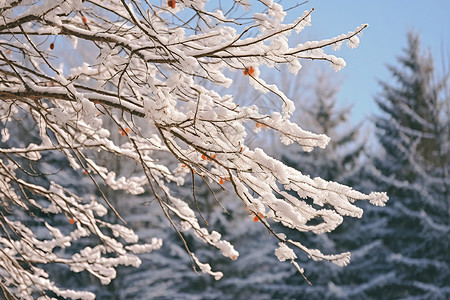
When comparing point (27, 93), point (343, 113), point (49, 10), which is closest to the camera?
point (49, 10)

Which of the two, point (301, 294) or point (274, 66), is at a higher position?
point (301, 294)

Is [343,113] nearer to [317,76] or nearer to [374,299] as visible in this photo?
[317,76]

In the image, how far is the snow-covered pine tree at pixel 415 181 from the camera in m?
12.7

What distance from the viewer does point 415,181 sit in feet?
44.2

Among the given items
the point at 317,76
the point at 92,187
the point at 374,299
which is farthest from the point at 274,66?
the point at 317,76

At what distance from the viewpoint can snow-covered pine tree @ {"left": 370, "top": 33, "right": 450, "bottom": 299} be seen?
1267 cm

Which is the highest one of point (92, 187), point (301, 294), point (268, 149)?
point (268, 149)

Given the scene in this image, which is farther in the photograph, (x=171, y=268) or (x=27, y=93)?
(x=171, y=268)

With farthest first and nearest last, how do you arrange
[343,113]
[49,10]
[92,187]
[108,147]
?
[343,113] < [92,187] < [108,147] < [49,10]

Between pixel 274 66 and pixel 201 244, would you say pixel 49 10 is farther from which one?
pixel 201 244

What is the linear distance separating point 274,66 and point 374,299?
12243mm

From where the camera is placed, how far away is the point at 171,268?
45.4 feet

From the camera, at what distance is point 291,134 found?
2.60 meters

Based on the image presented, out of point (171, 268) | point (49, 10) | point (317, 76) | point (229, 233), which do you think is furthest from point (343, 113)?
point (49, 10)
